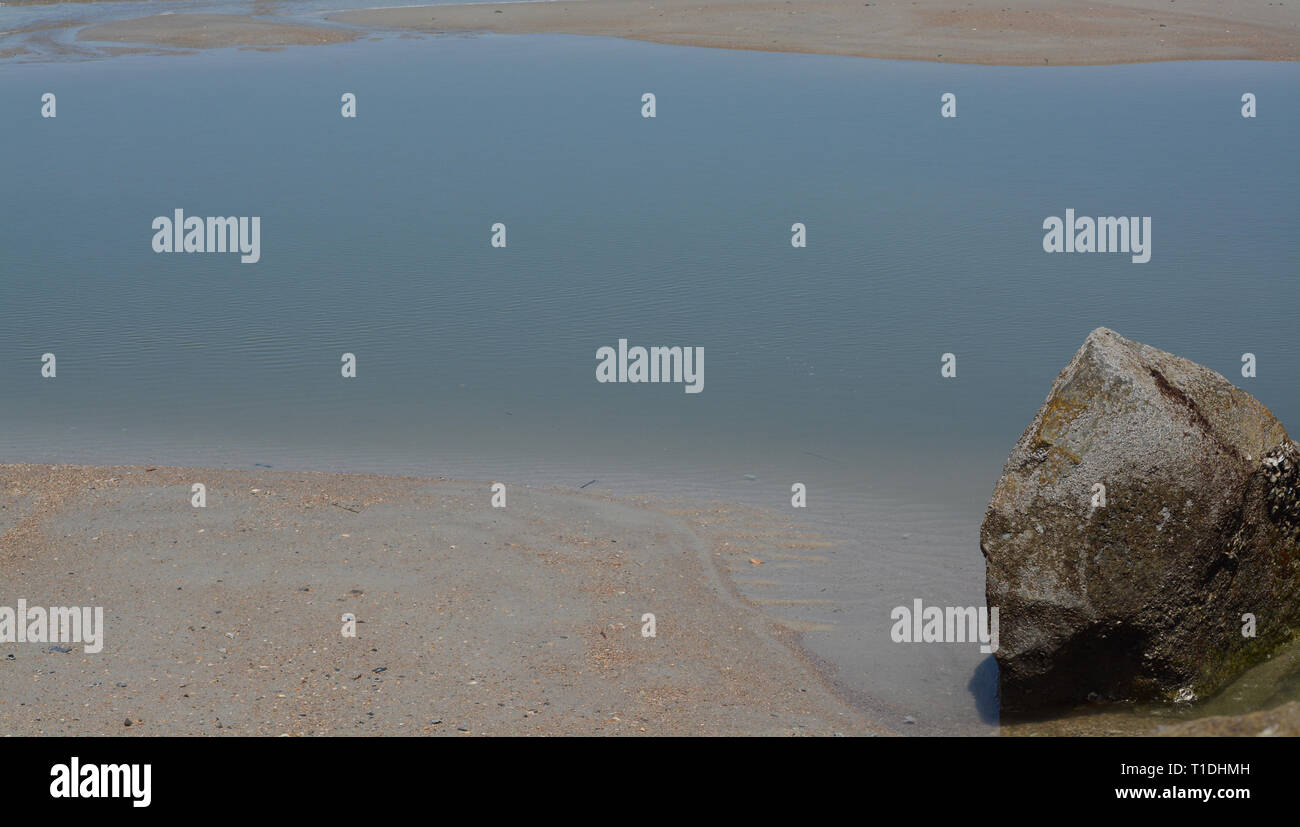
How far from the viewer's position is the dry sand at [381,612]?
7.24 metres

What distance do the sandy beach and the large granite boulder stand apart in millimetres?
22283

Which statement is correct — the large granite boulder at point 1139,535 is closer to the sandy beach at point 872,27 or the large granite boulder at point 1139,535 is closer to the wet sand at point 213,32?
the sandy beach at point 872,27

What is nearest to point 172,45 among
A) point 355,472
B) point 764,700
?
point 355,472

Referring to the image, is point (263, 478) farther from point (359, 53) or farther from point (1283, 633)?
point (359, 53)

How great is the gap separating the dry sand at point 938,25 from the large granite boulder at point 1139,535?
877 inches

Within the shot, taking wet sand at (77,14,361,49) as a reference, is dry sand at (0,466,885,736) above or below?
below

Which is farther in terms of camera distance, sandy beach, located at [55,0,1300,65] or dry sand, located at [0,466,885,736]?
sandy beach, located at [55,0,1300,65]

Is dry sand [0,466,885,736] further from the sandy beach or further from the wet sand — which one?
the wet sand

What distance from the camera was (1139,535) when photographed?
7.11 metres

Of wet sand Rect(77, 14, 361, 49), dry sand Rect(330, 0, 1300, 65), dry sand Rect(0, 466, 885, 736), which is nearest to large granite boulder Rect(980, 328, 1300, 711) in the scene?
dry sand Rect(0, 466, 885, 736)

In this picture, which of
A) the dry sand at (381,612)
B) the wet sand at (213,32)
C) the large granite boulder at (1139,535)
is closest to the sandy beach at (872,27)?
the wet sand at (213,32)

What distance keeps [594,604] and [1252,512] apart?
13.4ft

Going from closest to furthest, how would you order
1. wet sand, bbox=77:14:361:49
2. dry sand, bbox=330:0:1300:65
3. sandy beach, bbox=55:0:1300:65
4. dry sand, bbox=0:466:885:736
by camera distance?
dry sand, bbox=0:466:885:736 < dry sand, bbox=330:0:1300:65 < sandy beach, bbox=55:0:1300:65 < wet sand, bbox=77:14:361:49

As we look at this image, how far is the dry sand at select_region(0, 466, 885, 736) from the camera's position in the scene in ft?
23.8
